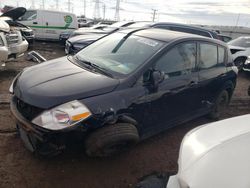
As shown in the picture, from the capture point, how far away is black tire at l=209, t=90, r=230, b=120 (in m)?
4.64

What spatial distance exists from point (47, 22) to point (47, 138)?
12178 mm

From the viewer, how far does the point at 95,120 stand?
2682 millimetres

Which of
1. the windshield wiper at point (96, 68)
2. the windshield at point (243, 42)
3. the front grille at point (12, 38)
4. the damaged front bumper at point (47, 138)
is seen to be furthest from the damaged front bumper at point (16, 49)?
the windshield at point (243, 42)

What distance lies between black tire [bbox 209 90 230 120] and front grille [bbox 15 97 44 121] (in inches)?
128

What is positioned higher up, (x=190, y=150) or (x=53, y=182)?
(x=190, y=150)

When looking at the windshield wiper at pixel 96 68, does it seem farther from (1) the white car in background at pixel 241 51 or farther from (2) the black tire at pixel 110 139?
(1) the white car in background at pixel 241 51

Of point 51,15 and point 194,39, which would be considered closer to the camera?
point 194,39

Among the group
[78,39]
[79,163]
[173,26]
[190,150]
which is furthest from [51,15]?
[190,150]

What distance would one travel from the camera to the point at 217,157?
1.81 metres

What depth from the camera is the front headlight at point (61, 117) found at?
256 cm

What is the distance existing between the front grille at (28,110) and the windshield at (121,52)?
41.4 inches

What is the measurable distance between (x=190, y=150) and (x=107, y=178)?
1244 mm

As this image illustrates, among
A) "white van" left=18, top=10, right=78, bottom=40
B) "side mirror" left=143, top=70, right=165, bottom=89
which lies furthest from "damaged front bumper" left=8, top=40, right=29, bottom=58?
"white van" left=18, top=10, right=78, bottom=40

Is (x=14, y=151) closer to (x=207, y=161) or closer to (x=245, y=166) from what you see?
(x=207, y=161)
